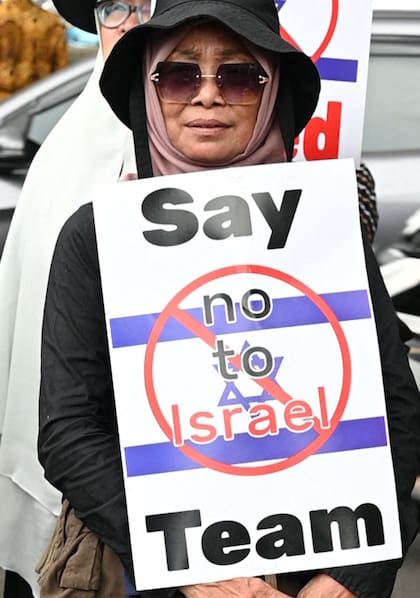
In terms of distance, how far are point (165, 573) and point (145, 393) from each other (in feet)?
0.90

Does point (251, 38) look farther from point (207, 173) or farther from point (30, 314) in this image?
point (30, 314)

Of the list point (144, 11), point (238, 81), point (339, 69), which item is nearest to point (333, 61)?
point (339, 69)

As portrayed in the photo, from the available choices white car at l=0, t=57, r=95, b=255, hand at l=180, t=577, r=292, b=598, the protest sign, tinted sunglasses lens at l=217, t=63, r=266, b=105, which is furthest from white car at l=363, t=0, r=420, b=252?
hand at l=180, t=577, r=292, b=598

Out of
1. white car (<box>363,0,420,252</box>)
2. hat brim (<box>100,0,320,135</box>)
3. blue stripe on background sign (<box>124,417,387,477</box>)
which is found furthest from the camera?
white car (<box>363,0,420,252</box>)

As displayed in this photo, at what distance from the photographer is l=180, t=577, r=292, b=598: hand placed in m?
2.30

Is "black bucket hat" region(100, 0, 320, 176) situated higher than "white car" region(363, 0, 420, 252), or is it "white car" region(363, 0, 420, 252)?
"white car" region(363, 0, 420, 252)

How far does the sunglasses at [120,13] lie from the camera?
328 cm

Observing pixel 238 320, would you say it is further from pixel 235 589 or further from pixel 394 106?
pixel 394 106

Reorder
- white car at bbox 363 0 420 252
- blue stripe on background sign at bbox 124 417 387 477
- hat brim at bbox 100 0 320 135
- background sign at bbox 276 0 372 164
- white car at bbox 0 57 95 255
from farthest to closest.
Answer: white car at bbox 363 0 420 252 < white car at bbox 0 57 95 255 < background sign at bbox 276 0 372 164 < hat brim at bbox 100 0 320 135 < blue stripe on background sign at bbox 124 417 387 477

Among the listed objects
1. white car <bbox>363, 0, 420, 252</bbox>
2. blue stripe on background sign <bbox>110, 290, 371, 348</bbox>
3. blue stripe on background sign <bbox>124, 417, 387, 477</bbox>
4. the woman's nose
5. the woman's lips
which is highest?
white car <bbox>363, 0, 420, 252</bbox>

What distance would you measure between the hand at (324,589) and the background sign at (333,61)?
116 centimetres

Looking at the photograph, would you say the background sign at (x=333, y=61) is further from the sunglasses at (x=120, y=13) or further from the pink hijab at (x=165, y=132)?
the pink hijab at (x=165, y=132)

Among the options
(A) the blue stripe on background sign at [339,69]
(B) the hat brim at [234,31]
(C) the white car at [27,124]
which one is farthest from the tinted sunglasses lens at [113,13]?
(C) the white car at [27,124]

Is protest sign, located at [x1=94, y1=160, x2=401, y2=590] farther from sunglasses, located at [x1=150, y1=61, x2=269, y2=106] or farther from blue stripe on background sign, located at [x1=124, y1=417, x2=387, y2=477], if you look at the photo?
sunglasses, located at [x1=150, y1=61, x2=269, y2=106]
